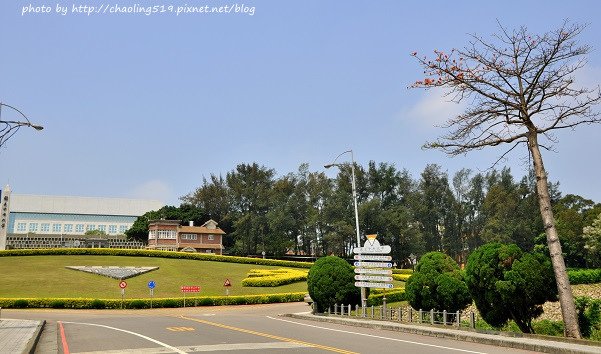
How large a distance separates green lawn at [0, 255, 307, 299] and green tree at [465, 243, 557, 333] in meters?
33.8

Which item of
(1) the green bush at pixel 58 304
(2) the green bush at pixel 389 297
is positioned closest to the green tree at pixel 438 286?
(2) the green bush at pixel 389 297

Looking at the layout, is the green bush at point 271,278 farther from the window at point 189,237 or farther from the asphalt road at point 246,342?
the window at point 189,237

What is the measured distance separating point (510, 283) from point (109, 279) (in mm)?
44470

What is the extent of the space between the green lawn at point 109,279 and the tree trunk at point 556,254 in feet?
120

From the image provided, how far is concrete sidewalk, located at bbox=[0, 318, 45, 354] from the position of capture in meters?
14.0

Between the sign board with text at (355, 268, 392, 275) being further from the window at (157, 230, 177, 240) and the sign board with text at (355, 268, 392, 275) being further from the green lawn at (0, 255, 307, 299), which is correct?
the window at (157, 230, 177, 240)

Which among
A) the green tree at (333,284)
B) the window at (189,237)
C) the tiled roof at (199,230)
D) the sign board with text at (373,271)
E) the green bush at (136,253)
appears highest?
the tiled roof at (199,230)

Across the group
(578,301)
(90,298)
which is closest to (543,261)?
(578,301)

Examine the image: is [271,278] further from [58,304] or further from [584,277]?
[584,277]

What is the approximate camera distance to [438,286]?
24188 mm

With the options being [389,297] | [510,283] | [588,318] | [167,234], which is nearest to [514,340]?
[510,283]

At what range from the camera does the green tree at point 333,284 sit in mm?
29312

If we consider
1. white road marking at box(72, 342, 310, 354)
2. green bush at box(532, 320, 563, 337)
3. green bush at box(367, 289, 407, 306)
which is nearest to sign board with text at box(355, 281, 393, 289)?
green bush at box(532, 320, 563, 337)

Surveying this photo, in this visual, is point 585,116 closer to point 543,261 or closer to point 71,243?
point 543,261
